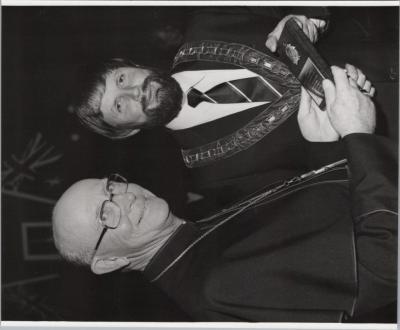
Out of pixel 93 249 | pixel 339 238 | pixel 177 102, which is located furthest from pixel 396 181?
pixel 93 249

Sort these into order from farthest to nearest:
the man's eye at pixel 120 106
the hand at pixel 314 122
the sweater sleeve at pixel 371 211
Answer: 1. the man's eye at pixel 120 106
2. the hand at pixel 314 122
3. the sweater sleeve at pixel 371 211

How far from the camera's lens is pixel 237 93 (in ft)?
3.94

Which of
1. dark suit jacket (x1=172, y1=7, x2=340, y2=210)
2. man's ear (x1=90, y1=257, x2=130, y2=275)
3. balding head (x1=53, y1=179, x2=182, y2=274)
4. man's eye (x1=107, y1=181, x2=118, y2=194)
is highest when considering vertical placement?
dark suit jacket (x1=172, y1=7, x2=340, y2=210)

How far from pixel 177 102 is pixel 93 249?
0.42m

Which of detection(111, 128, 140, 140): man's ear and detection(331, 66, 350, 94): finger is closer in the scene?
detection(331, 66, 350, 94): finger

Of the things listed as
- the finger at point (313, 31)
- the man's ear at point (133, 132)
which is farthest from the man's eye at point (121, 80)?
the finger at point (313, 31)

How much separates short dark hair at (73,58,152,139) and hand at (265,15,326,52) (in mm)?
333

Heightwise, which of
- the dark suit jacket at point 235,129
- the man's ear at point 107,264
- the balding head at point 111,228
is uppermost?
the dark suit jacket at point 235,129

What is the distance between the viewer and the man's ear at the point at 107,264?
118 cm

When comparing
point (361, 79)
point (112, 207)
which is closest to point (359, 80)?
point (361, 79)

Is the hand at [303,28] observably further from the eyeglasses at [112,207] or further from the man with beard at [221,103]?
the eyeglasses at [112,207]

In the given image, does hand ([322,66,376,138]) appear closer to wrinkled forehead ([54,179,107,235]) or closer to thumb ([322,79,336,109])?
thumb ([322,79,336,109])

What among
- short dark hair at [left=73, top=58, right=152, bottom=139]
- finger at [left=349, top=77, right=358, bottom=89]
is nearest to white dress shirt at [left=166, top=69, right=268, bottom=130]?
short dark hair at [left=73, top=58, right=152, bottom=139]

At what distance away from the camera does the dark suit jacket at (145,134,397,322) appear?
3.33 ft
